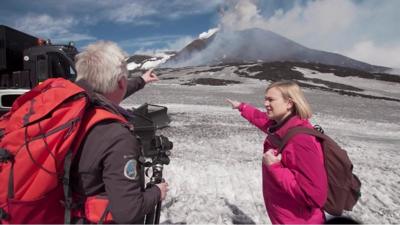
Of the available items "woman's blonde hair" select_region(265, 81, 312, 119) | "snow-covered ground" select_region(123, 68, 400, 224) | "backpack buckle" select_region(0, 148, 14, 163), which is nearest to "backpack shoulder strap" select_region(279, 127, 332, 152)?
"woman's blonde hair" select_region(265, 81, 312, 119)

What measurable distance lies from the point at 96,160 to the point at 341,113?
1678 cm

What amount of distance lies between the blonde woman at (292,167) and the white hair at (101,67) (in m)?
1.27

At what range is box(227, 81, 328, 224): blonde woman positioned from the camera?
2.61m

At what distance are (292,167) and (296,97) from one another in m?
0.60

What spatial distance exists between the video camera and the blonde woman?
756mm

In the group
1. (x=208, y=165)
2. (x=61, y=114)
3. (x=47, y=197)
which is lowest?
(x=208, y=165)

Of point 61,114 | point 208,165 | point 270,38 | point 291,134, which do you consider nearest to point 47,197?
point 61,114

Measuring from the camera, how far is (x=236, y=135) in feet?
35.3

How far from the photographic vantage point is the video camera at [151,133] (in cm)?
275

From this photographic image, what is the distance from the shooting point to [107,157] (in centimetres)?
200

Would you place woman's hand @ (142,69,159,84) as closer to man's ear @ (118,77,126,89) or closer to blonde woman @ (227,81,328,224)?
blonde woman @ (227,81,328,224)

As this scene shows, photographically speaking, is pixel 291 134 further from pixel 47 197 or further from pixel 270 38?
pixel 270 38

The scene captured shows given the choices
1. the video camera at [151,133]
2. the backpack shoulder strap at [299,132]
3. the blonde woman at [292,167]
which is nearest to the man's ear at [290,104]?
the blonde woman at [292,167]

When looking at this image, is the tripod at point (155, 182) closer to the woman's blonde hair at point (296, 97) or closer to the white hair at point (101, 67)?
the white hair at point (101, 67)
